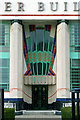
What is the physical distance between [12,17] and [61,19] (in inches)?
201

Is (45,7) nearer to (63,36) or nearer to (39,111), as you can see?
(63,36)

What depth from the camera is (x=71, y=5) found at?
3488cm

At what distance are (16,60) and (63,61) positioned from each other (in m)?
4.87

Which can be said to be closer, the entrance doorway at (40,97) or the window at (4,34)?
the window at (4,34)

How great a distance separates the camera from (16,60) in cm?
3456

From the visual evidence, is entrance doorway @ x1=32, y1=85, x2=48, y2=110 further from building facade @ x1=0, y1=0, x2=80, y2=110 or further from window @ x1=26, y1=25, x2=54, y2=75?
window @ x1=26, y1=25, x2=54, y2=75

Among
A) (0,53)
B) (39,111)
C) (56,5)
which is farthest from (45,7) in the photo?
(39,111)

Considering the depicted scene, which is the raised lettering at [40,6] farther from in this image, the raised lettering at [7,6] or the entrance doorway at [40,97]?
the entrance doorway at [40,97]

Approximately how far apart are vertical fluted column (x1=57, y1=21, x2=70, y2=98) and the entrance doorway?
2498 millimetres

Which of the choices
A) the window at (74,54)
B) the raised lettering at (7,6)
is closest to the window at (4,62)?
the raised lettering at (7,6)

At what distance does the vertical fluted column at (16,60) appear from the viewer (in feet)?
113

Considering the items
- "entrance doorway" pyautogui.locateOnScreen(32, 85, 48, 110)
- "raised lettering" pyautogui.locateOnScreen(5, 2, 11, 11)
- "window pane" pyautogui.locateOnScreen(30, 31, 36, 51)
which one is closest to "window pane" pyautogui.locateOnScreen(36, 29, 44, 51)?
"window pane" pyautogui.locateOnScreen(30, 31, 36, 51)

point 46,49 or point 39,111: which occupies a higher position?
point 46,49

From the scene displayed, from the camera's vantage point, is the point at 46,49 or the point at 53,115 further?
the point at 46,49
